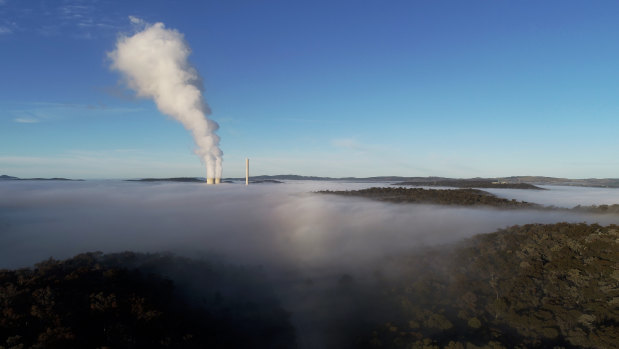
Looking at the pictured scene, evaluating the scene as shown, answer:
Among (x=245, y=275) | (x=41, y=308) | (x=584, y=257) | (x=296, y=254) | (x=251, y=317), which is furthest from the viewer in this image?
(x=296, y=254)

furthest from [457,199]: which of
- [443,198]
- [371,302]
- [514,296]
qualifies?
[371,302]

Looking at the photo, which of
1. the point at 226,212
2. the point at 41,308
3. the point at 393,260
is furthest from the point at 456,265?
the point at 226,212

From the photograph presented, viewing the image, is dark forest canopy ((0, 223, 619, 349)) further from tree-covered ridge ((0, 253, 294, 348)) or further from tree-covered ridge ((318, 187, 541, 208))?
tree-covered ridge ((318, 187, 541, 208))

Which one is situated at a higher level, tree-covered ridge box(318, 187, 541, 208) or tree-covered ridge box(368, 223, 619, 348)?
tree-covered ridge box(318, 187, 541, 208)

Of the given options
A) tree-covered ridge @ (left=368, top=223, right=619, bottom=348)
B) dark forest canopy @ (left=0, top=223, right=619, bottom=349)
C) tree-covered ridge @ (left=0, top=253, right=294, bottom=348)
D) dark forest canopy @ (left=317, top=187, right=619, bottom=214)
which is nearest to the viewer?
tree-covered ridge @ (left=0, top=253, right=294, bottom=348)

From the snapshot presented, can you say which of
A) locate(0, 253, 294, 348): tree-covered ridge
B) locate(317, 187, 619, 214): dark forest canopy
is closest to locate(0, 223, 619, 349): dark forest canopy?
locate(0, 253, 294, 348): tree-covered ridge

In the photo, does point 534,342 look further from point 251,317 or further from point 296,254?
point 296,254

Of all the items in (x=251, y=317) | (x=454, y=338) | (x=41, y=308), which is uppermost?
(x=41, y=308)
